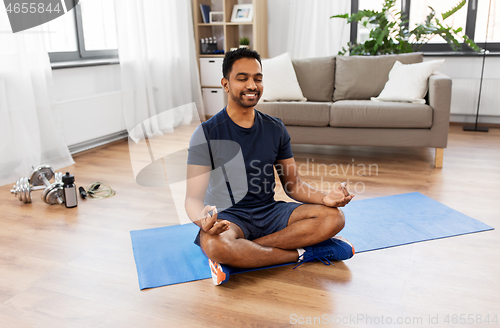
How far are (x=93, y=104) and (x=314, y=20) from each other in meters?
2.65

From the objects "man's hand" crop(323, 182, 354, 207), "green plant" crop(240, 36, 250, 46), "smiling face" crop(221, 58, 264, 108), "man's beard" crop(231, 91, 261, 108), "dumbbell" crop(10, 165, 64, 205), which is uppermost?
"green plant" crop(240, 36, 250, 46)

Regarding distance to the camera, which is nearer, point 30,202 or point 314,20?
point 30,202

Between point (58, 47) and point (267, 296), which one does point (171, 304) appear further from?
point (58, 47)

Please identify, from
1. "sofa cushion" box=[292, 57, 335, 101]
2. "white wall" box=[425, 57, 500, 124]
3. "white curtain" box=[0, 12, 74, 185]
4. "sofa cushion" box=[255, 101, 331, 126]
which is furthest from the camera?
"white wall" box=[425, 57, 500, 124]

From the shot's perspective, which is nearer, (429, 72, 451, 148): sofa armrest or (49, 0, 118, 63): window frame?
(429, 72, 451, 148): sofa armrest

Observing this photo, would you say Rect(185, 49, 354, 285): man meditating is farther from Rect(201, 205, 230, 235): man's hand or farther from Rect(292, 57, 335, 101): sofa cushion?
Rect(292, 57, 335, 101): sofa cushion

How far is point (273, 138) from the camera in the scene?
1.76m

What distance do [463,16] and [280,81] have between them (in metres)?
2.47

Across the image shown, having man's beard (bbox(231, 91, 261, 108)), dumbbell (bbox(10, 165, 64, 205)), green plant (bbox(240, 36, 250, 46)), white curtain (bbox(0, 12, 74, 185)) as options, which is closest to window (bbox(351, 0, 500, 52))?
green plant (bbox(240, 36, 250, 46))

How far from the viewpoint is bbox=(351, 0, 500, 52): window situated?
456 cm

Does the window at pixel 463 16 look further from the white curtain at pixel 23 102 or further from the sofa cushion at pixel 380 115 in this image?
the white curtain at pixel 23 102

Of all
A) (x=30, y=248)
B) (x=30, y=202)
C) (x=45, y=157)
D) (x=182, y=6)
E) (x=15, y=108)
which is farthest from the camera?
(x=182, y=6)

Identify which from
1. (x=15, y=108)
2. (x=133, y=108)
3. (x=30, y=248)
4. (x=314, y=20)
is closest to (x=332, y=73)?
(x=314, y=20)

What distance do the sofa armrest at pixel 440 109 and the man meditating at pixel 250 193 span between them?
1701mm
